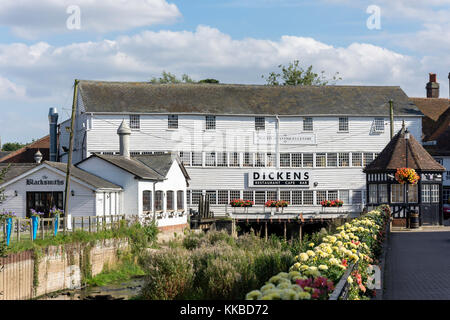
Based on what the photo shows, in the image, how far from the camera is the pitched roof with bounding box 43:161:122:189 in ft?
119

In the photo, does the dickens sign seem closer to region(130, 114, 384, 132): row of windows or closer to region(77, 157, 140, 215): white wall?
region(130, 114, 384, 132): row of windows

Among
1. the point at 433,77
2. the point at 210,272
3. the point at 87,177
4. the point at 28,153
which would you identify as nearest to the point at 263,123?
the point at 87,177

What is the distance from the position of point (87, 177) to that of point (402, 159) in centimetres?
1805

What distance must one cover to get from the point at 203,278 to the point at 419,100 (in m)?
55.8

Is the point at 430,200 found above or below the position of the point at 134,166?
below

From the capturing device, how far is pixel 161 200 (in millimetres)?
43000

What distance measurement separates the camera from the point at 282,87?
5762cm

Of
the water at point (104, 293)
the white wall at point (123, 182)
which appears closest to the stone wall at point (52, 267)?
the water at point (104, 293)

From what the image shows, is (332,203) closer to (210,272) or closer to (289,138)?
(289,138)

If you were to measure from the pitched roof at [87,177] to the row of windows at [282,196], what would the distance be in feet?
46.5

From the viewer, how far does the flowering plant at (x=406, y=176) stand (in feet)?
115

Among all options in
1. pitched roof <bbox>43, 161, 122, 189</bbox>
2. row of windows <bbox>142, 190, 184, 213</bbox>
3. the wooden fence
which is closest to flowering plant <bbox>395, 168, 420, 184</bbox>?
the wooden fence
